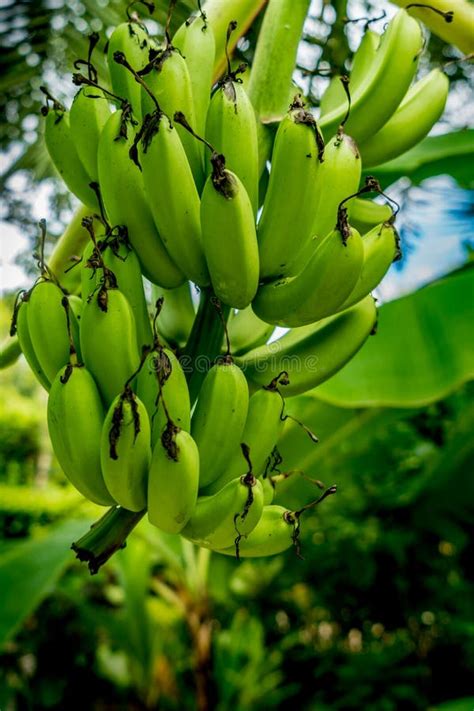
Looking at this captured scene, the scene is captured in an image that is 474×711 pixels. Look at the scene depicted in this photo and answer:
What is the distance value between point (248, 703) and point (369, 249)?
260 centimetres

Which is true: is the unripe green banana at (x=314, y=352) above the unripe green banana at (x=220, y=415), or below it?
below

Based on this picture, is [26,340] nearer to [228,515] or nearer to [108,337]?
[108,337]

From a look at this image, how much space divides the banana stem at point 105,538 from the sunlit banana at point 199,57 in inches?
17.8

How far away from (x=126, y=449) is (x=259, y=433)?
0.53 ft

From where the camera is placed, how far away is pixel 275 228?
690 mm

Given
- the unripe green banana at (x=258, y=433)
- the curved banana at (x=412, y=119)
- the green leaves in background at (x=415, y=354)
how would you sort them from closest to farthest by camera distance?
the unripe green banana at (x=258, y=433) < the curved banana at (x=412, y=119) < the green leaves in background at (x=415, y=354)

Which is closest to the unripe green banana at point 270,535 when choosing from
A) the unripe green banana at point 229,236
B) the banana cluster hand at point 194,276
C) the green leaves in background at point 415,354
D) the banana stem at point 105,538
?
the banana cluster hand at point 194,276

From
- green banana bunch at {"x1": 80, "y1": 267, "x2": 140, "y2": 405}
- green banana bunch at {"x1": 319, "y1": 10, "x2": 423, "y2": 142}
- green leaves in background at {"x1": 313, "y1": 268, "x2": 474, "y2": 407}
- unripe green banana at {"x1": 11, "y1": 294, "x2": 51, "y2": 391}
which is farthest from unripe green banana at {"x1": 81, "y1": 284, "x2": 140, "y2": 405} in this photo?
green leaves in background at {"x1": 313, "y1": 268, "x2": 474, "y2": 407}

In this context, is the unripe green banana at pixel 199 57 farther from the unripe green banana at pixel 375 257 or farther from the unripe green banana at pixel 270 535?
the unripe green banana at pixel 270 535

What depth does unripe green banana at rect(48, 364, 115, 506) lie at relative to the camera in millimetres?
625

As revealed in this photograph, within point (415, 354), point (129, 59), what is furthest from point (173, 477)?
point (415, 354)

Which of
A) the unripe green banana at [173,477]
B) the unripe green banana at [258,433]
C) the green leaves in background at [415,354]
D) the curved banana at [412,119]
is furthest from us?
the green leaves in background at [415,354]

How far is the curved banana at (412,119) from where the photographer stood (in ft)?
2.75

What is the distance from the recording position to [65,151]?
0.80 m
